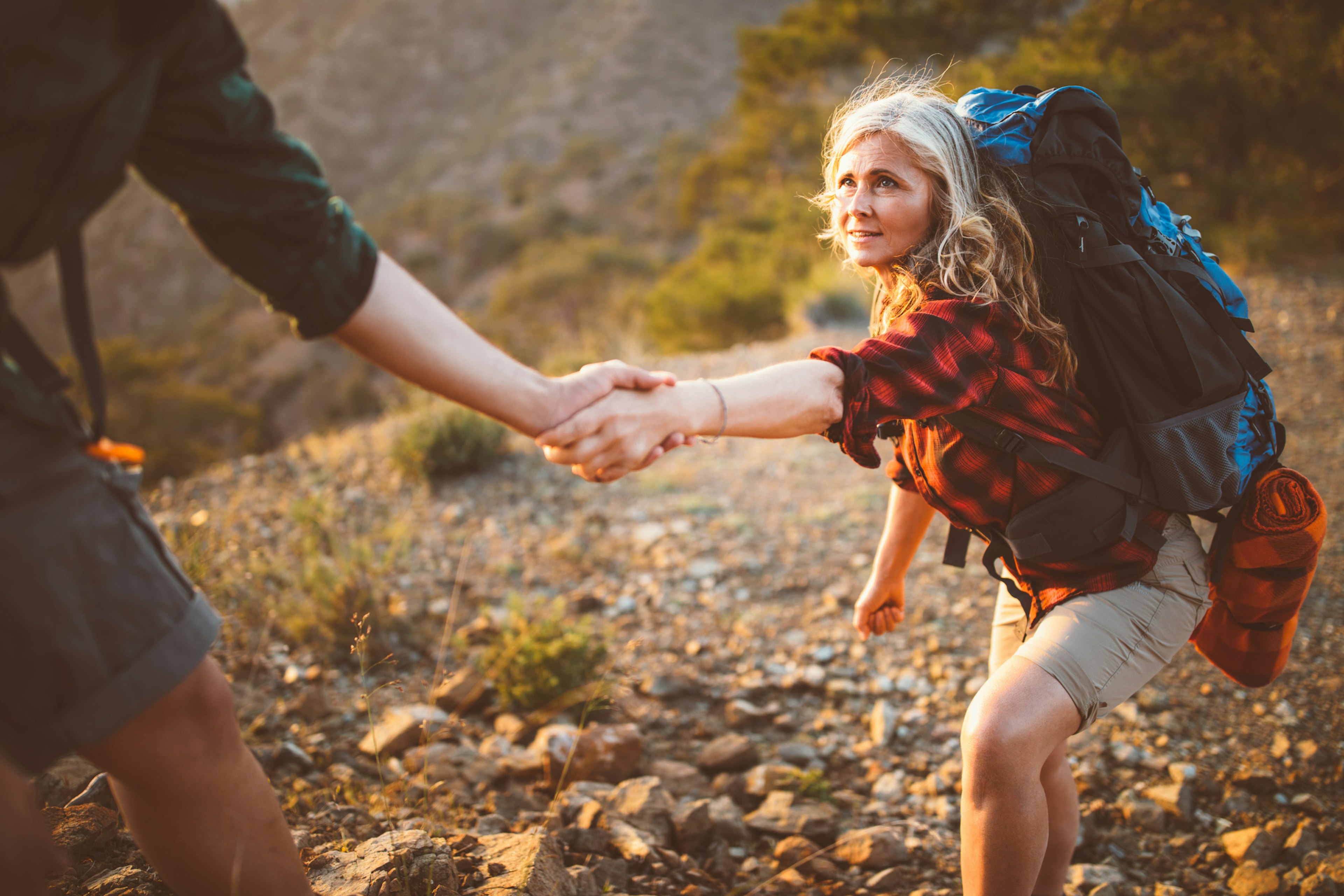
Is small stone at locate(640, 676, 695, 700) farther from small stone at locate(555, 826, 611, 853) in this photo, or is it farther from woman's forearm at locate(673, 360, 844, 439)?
woman's forearm at locate(673, 360, 844, 439)

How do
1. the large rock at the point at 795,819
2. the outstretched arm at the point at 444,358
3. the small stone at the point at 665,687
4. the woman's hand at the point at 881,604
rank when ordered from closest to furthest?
the outstretched arm at the point at 444,358
the woman's hand at the point at 881,604
the large rock at the point at 795,819
the small stone at the point at 665,687

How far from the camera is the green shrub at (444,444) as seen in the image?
5387 mm

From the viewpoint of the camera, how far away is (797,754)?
2732 mm

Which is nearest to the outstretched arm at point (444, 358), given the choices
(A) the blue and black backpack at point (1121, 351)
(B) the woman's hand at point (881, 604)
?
(A) the blue and black backpack at point (1121, 351)

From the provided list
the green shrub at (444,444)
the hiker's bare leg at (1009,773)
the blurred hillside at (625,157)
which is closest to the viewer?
the hiker's bare leg at (1009,773)

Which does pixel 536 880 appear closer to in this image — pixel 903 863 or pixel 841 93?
pixel 903 863

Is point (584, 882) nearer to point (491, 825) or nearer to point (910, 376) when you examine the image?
point (491, 825)

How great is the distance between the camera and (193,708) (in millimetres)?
1115

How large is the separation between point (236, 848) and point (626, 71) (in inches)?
1604

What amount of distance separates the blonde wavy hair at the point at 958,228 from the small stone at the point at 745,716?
5.72 feet

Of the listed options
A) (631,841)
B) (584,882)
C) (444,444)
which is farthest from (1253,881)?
(444,444)

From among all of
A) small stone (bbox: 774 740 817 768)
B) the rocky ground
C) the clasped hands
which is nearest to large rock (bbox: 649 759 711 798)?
the rocky ground

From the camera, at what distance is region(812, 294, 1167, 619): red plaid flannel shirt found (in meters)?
1.46

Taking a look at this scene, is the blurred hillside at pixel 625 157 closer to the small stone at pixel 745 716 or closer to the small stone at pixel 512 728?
the small stone at pixel 745 716
